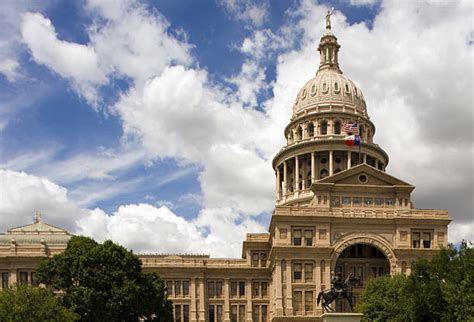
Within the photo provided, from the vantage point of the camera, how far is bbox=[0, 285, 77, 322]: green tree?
70.1 m

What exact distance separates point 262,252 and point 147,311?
3289 cm

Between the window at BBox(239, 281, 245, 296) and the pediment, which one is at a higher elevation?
the pediment

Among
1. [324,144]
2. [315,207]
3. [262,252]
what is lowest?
[262,252]

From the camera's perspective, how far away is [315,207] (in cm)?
10312

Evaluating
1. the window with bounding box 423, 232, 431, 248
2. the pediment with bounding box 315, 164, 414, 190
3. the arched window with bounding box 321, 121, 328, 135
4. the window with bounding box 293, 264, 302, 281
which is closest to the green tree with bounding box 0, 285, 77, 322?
the window with bounding box 293, 264, 302, 281

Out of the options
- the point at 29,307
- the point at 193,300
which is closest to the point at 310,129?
the point at 193,300

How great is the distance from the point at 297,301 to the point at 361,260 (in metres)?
13.6

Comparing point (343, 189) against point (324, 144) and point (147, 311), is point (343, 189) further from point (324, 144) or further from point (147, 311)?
point (147, 311)

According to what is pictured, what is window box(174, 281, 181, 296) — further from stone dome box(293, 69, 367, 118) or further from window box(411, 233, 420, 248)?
stone dome box(293, 69, 367, 118)

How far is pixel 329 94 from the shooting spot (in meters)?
138

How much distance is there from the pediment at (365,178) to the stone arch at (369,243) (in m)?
8.74

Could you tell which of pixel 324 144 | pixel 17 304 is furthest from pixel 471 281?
pixel 324 144

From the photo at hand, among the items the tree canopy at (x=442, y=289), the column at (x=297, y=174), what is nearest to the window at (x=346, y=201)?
the column at (x=297, y=174)

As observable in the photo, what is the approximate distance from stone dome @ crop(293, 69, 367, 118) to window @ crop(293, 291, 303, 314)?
48.6 meters
